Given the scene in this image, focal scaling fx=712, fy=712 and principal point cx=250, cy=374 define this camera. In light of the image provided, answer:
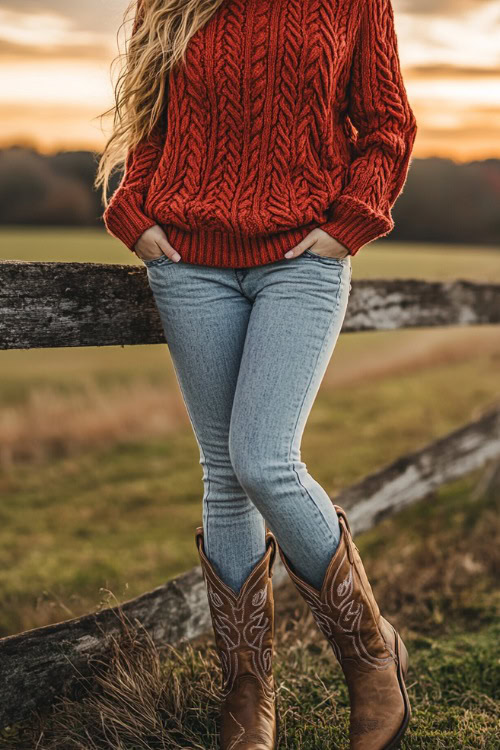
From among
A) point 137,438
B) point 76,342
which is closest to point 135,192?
point 76,342

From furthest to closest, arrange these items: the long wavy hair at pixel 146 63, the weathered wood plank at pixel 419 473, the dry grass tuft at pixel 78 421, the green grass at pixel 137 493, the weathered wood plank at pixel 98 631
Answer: the dry grass tuft at pixel 78 421
the green grass at pixel 137 493
the weathered wood plank at pixel 419 473
the weathered wood plank at pixel 98 631
the long wavy hair at pixel 146 63

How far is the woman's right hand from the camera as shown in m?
1.78

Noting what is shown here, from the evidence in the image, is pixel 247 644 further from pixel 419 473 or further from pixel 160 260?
pixel 419 473

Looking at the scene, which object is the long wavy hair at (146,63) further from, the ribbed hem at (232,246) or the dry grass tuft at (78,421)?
the dry grass tuft at (78,421)

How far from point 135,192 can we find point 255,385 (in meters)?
0.61

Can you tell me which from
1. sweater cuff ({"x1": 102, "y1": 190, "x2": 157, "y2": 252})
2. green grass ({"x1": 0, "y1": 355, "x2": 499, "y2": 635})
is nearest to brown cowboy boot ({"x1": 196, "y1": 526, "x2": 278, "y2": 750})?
green grass ({"x1": 0, "y1": 355, "x2": 499, "y2": 635})

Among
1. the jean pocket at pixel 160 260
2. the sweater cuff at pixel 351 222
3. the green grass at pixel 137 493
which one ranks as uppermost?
the sweater cuff at pixel 351 222

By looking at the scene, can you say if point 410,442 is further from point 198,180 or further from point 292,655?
point 198,180

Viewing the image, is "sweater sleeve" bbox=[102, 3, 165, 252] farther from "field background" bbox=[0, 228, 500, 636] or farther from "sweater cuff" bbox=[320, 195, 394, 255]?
"sweater cuff" bbox=[320, 195, 394, 255]

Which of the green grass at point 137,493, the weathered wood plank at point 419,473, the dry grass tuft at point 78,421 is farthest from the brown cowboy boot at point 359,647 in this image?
the dry grass tuft at point 78,421

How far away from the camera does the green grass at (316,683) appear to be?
184 cm

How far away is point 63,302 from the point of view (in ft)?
6.23

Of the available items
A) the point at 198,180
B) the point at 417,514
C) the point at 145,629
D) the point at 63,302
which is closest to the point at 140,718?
the point at 145,629

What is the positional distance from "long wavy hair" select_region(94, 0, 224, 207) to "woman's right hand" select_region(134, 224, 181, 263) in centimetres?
28
